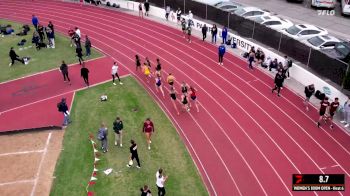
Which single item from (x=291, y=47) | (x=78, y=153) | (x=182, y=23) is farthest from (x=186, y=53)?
(x=78, y=153)

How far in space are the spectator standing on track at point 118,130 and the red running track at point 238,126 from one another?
9.61ft

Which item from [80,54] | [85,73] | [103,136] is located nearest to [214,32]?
[80,54]

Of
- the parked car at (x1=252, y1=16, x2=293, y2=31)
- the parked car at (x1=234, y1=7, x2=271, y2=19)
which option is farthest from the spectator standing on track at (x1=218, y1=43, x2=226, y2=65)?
the parked car at (x1=234, y1=7, x2=271, y2=19)

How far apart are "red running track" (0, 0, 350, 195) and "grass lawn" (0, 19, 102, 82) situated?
95.6 inches

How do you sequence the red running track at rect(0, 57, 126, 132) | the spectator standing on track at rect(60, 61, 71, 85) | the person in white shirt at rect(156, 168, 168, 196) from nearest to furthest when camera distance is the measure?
1. the person in white shirt at rect(156, 168, 168, 196)
2. the red running track at rect(0, 57, 126, 132)
3. the spectator standing on track at rect(60, 61, 71, 85)

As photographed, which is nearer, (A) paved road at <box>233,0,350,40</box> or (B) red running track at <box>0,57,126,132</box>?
(B) red running track at <box>0,57,126,132</box>

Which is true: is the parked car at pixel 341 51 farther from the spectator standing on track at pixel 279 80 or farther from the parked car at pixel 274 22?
the parked car at pixel 274 22

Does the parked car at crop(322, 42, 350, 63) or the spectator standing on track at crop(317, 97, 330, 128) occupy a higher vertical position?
the parked car at crop(322, 42, 350, 63)

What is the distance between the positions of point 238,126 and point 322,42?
9504 mm

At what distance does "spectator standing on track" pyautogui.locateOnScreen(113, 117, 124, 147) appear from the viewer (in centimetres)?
1733

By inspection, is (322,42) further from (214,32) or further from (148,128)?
(148,128)

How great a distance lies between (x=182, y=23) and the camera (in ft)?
96.1

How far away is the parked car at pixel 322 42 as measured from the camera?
80.3ft
